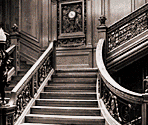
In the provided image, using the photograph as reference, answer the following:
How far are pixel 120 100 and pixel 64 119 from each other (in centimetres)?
120

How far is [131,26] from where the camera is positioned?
5.87 meters

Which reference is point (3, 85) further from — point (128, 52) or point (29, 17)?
point (29, 17)

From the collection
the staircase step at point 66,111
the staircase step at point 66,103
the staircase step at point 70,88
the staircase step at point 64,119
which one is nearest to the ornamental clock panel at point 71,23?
the staircase step at point 70,88

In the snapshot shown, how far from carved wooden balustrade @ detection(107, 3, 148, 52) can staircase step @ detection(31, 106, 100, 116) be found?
192 centimetres

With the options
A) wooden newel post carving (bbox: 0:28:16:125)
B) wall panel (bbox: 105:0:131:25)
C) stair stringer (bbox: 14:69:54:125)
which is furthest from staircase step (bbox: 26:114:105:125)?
wall panel (bbox: 105:0:131:25)

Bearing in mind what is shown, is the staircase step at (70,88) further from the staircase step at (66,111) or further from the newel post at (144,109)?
the newel post at (144,109)

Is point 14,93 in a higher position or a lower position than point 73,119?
higher

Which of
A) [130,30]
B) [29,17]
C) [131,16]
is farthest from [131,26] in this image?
[29,17]

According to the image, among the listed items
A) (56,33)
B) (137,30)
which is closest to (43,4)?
(56,33)

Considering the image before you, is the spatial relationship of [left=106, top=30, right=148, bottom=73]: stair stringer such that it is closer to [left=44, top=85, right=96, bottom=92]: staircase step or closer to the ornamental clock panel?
[left=44, top=85, right=96, bottom=92]: staircase step

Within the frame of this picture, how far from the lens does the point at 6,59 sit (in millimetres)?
2922

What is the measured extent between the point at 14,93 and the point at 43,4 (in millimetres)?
4604

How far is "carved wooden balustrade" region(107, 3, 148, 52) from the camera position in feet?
18.9

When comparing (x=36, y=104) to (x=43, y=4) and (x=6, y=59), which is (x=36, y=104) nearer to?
(x=6, y=59)
